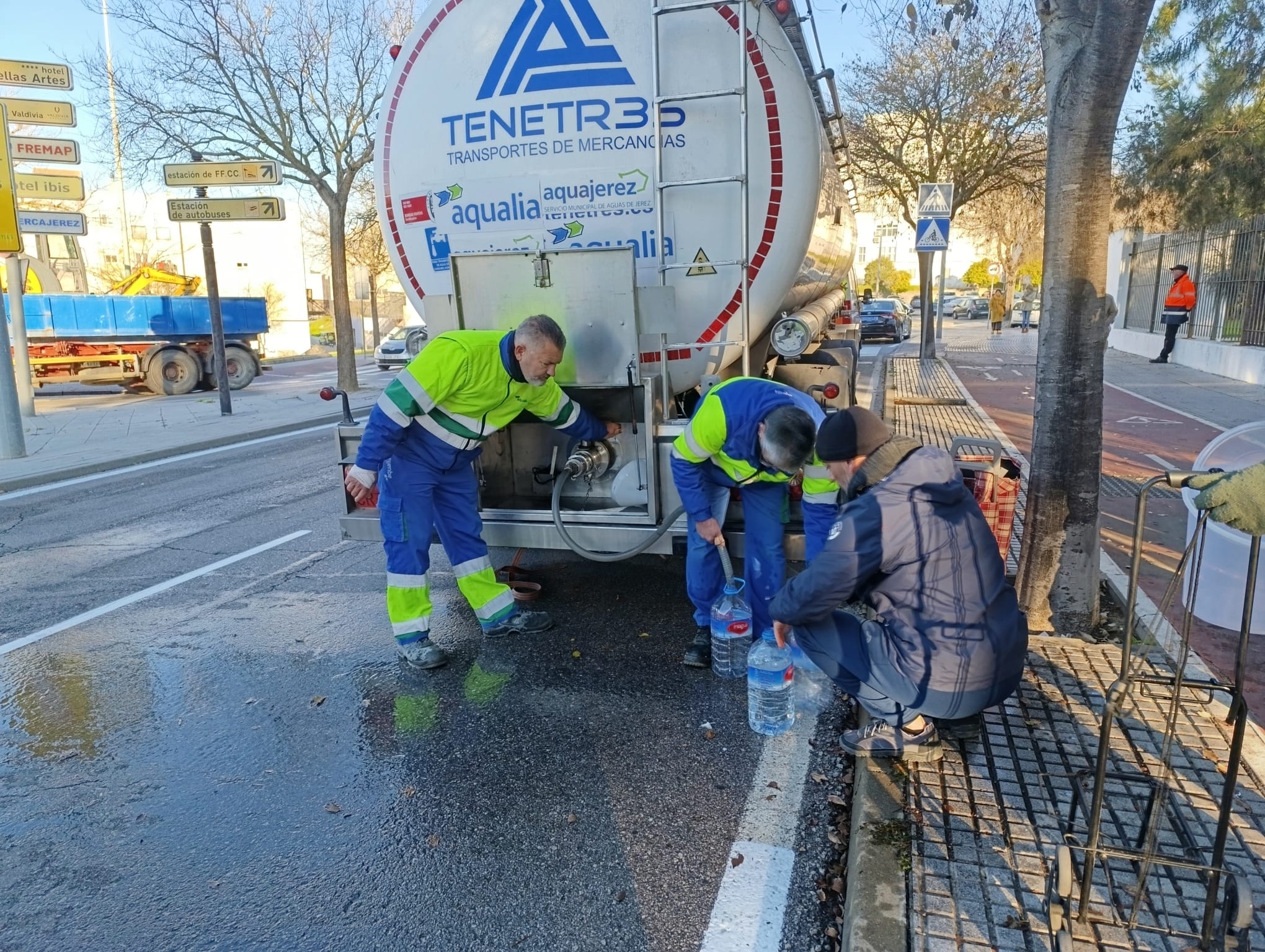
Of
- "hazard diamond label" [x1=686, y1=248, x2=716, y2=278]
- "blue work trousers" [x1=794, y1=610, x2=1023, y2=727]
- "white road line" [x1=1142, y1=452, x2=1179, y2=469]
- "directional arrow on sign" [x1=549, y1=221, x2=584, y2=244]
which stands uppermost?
"directional arrow on sign" [x1=549, y1=221, x2=584, y2=244]

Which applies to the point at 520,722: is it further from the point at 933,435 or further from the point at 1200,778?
the point at 933,435

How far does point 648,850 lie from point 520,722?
102cm

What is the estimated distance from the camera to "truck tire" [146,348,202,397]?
61.0ft

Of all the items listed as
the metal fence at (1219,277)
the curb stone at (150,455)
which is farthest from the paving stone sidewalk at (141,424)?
the metal fence at (1219,277)

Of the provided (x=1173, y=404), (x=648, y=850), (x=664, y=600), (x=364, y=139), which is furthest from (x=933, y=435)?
(x=364, y=139)

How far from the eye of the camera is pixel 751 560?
4.07m

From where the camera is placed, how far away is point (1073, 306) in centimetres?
386

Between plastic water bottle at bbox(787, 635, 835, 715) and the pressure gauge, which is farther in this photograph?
the pressure gauge

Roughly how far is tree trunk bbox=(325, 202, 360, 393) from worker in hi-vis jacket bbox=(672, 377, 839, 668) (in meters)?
14.8

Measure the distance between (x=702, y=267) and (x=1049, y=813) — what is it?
2839 mm

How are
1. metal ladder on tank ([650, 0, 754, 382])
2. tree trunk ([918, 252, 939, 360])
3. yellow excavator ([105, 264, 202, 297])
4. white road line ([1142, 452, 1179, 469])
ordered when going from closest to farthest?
metal ladder on tank ([650, 0, 754, 382]) < white road line ([1142, 452, 1179, 469]) < tree trunk ([918, 252, 939, 360]) < yellow excavator ([105, 264, 202, 297])

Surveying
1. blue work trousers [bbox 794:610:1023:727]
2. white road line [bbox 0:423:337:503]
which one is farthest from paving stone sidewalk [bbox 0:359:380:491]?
blue work trousers [bbox 794:610:1023:727]

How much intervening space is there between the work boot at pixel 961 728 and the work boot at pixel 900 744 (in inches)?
1.4

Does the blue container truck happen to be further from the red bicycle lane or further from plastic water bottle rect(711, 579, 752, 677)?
plastic water bottle rect(711, 579, 752, 677)
